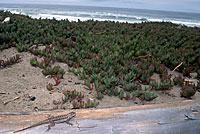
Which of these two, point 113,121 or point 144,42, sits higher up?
point 144,42

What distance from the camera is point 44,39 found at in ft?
27.1

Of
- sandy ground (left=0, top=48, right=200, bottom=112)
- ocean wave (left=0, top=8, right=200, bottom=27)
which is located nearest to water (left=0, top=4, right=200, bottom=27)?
ocean wave (left=0, top=8, right=200, bottom=27)

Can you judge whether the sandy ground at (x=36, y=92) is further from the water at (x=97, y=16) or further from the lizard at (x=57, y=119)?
the water at (x=97, y=16)

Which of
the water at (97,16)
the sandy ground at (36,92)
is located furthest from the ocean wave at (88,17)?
the sandy ground at (36,92)

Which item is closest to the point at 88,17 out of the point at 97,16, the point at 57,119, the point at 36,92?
the point at 97,16

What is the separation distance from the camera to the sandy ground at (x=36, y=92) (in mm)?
4096

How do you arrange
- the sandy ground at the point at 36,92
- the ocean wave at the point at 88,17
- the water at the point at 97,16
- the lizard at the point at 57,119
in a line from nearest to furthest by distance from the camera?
the lizard at the point at 57,119, the sandy ground at the point at 36,92, the ocean wave at the point at 88,17, the water at the point at 97,16

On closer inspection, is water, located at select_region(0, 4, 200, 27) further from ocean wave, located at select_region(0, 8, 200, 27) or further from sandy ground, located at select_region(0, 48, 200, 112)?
sandy ground, located at select_region(0, 48, 200, 112)

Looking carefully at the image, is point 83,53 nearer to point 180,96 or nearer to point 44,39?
point 44,39

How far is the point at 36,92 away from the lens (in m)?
4.67

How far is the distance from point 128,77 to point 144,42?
3.68m

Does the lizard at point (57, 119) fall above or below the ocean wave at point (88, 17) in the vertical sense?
below

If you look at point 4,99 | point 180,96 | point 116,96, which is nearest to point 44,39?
point 4,99

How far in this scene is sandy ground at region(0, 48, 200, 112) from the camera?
13.4 feet
